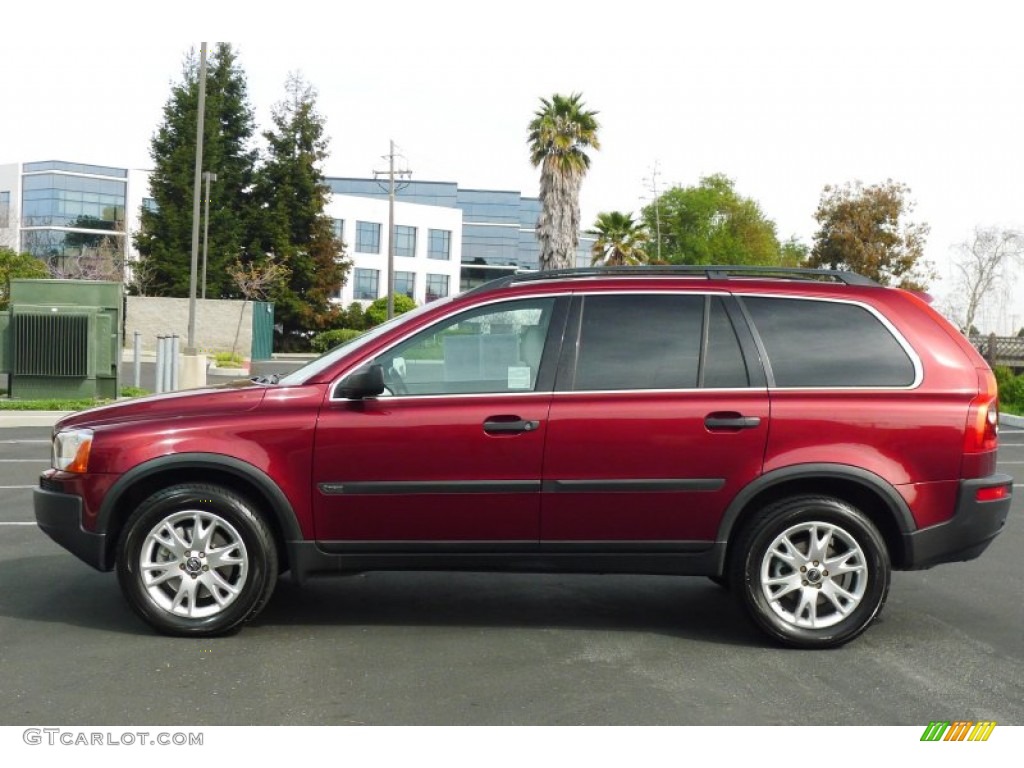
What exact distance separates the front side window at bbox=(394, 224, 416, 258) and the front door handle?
8140 centimetres

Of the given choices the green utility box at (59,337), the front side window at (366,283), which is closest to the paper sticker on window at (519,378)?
the green utility box at (59,337)

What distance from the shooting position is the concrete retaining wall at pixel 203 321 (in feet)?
166

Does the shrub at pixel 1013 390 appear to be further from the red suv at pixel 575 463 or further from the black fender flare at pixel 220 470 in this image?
the black fender flare at pixel 220 470

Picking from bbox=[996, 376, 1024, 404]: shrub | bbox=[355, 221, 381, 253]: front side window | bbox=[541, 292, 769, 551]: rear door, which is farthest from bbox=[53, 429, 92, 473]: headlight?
bbox=[355, 221, 381, 253]: front side window

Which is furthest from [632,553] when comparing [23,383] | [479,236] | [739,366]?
[479,236]

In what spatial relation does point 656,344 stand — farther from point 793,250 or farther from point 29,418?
point 793,250

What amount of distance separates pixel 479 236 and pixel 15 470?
93.0 metres

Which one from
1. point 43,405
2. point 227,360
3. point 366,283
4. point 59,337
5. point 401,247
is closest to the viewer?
point 43,405

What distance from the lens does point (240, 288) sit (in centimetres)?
5669

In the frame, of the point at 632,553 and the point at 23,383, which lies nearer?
the point at 632,553

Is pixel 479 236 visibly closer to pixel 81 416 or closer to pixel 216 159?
pixel 216 159

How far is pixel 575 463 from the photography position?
5961mm

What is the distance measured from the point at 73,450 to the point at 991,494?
453 centimetres

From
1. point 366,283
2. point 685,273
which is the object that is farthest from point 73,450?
point 366,283
